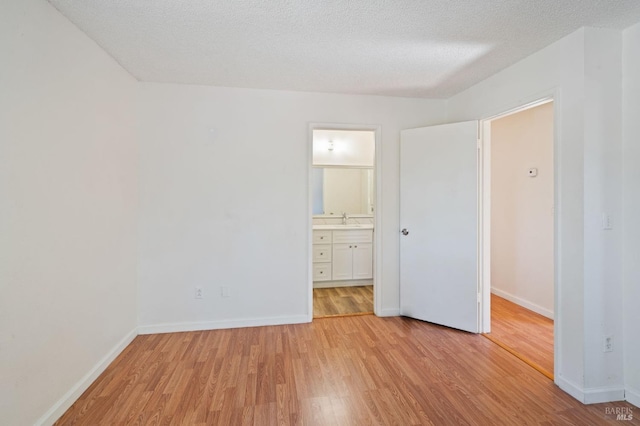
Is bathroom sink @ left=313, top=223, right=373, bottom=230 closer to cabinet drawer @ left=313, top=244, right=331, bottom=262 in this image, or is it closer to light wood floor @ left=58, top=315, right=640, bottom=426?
cabinet drawer @ left=313, top=244, right=331, bottom=262

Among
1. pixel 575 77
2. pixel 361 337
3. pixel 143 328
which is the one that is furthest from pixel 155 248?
pixel 575 77

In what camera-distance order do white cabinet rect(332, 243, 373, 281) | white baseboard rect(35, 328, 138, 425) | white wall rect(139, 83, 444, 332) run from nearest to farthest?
Answer: white baseboard rect(35, 328, 138, 425)
white wall rect(139, 83, 444, 332)
white cabinet rect(332, 243, 373, 281)

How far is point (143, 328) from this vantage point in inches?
108

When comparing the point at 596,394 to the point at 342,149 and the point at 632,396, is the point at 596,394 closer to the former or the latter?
the point at 632,396

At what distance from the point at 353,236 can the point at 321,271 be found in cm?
69

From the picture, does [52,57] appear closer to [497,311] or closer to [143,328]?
[143,328]

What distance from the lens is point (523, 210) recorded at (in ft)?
11.5

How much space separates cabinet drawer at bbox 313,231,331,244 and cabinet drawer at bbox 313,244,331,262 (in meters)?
0.06

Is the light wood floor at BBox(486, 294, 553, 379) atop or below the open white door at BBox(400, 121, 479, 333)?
below

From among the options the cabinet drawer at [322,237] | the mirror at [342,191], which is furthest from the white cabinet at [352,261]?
the mirror at [342,191]

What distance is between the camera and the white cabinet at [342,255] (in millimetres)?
4148

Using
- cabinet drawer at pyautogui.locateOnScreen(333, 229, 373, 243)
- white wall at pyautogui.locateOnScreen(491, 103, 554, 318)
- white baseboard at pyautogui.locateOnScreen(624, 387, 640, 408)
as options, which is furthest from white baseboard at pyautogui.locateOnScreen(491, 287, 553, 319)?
cabinet drawer at pyautogui.locateOnScreen(333, 229, 373, 243)

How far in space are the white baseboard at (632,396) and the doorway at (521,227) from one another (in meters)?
0.73

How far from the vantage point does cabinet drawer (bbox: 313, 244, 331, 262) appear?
413 centimetres
